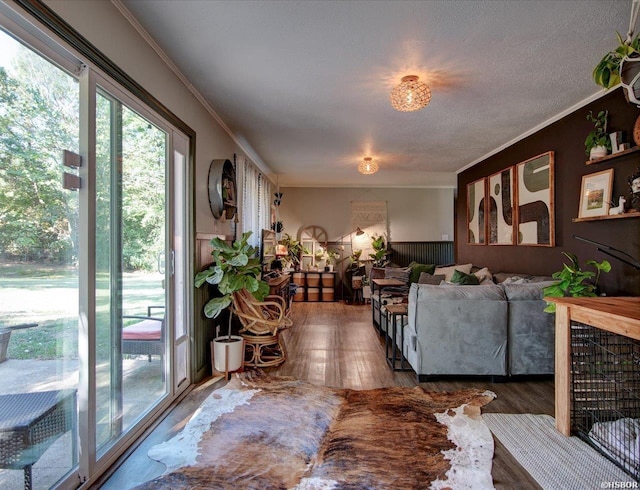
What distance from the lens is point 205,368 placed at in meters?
3.37

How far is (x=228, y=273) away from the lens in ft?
10.4

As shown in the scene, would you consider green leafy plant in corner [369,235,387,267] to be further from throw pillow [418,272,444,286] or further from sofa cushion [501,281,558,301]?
sofa cushion [501,281,558,301]

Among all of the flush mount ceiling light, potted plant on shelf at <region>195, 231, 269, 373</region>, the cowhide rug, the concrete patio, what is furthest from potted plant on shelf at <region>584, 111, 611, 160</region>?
the concrete patio

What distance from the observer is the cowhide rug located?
5.85ft

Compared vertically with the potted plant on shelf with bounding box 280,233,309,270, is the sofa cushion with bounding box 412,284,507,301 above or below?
below

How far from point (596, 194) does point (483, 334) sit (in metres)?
1.68

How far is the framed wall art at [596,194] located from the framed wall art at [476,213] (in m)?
2.05

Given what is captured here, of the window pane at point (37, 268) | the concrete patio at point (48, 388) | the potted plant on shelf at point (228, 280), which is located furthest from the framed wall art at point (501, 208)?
the window pane at point (37, 268)

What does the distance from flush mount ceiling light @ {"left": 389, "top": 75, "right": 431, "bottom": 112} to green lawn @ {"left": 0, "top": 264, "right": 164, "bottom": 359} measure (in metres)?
2.47

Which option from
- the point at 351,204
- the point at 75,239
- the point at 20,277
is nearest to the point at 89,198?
the point at 75,239

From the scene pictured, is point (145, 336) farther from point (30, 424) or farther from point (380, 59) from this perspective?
point (380, 59)

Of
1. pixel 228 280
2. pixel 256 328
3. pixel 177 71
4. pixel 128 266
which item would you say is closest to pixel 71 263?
pixel 128 266

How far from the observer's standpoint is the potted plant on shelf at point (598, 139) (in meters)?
3.07

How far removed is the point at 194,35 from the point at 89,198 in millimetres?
1261
